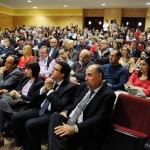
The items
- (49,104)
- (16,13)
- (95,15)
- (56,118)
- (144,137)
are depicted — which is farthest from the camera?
(16,13)

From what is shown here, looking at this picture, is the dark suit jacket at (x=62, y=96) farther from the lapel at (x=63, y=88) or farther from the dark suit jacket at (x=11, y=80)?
the dark suit jacket at (x=11, y=80)

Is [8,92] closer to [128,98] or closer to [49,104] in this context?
[49,104]

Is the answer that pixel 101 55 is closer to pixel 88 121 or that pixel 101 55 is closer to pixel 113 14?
pixel 88 121

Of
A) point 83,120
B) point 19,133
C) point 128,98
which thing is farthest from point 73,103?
point 19,133

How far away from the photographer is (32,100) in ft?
8.87

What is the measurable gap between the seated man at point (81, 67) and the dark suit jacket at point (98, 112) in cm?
136

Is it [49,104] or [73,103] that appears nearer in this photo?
[73,103]

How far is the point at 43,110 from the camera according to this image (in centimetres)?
253

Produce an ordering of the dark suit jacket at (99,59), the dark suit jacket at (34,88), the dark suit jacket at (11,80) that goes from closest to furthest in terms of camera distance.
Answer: the dark suit jacket at (34,88) < the dark suit jacket at (11,80) < the dark suit jacket at (99,59)

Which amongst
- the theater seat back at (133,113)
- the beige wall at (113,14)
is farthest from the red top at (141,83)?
the beige wall at (113,14)

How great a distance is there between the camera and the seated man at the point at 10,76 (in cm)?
316

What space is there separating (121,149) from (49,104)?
0.94 m

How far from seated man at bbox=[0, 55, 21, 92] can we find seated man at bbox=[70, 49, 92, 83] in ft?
2.73

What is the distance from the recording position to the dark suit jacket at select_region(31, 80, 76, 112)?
2.36m
